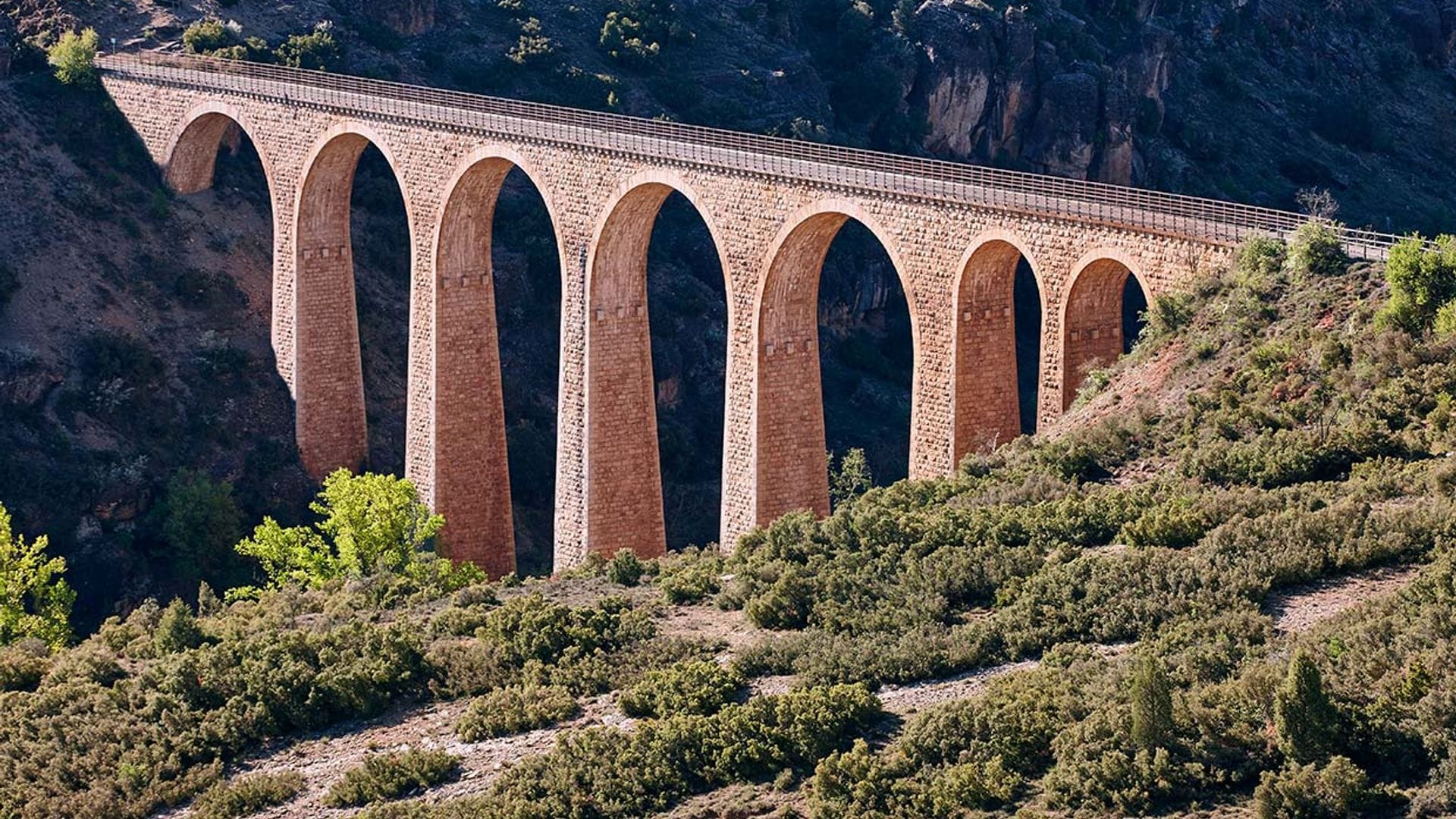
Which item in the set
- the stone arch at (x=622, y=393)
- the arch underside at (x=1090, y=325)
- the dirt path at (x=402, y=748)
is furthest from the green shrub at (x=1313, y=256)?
the stone arch at (x=622, y=393)

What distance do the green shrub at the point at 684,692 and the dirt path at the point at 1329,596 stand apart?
9.14 m

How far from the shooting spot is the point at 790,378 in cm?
5547

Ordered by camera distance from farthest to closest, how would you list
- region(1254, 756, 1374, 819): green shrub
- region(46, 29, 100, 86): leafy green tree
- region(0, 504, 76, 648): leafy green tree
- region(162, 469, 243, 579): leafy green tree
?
region(46, 29, 100, 86): leafy green tree
region(162, 469, 243, 579): leafy green tree
region(0, 504, 76, 648): leafy green tree
region(1254, 756, 1374, 819): green shrub

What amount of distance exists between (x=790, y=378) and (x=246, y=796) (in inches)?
870

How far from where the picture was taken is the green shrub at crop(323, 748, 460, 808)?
3631 cm

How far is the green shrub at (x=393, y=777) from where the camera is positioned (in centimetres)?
3631

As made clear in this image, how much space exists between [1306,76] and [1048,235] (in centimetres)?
6203

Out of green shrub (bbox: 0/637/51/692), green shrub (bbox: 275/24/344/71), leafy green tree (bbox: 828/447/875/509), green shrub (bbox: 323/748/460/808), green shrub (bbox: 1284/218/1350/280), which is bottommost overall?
green shrub (bbox: 323/748/460/808)

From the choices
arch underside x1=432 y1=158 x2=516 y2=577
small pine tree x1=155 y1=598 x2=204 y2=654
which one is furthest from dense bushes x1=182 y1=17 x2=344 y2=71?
small pine tree x1=155 y1=598 x2=204 y2=654

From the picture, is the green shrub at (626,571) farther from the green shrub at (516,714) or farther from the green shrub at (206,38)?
the green shrub at (206,38)

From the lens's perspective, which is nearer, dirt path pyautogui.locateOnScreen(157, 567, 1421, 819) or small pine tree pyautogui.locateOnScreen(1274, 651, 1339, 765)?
small pine tree pyautogui.locateOnScreen(1274, 651, 1339, 765)

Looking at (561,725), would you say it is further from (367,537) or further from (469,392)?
(469,392)

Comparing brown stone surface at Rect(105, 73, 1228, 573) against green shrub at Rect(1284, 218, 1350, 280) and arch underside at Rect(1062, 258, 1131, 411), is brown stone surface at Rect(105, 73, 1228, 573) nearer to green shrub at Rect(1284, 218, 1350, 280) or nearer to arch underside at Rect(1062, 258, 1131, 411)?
arch underside at Rect(1062, 258, 1131, 411)

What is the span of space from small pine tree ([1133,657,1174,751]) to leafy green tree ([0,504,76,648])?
34.1 metres
